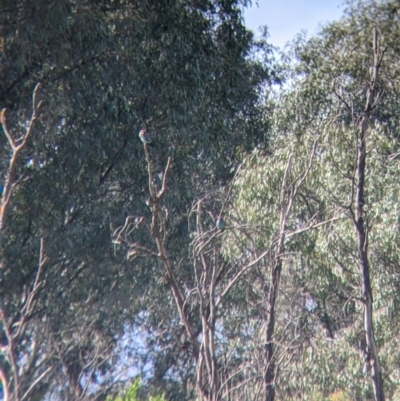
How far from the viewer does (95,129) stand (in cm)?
1008

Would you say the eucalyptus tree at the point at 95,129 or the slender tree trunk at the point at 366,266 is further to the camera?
the eucalyptus tree at the point at 95,129

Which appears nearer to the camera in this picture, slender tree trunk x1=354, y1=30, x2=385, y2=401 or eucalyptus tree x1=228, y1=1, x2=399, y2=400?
slender tree trunk x1=354, y1=30, x2=385, y2=401

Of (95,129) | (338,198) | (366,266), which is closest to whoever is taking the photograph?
(366,266)

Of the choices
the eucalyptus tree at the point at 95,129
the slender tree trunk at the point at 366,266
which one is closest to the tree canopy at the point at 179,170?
the eucalyptus tree at the point at 95,129

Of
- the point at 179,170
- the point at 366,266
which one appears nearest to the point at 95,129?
Answer: the point at 179,170

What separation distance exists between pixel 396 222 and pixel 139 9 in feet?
14.2

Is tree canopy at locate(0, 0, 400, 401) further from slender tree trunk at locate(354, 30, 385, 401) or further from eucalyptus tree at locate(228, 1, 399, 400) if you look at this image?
slender tree trunk at locate(354, 30, 385, 401)

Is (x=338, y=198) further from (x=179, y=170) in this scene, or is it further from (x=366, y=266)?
(x=179, y=170)

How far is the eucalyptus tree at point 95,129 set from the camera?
9.30 m

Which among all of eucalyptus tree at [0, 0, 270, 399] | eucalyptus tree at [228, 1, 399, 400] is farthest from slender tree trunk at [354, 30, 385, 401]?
eucalyptus tree at [0, 0, 270, 399]

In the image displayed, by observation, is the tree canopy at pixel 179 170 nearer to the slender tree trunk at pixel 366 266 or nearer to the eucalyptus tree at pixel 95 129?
the eucalyptus tree at pixel 95 129

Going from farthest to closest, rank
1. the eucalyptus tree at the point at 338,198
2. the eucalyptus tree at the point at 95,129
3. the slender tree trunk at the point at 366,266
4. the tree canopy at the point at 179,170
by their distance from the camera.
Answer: the eucalyptus tree at the point at 95,129 < the tree canopy at the point at 179,170 < the eucalyptus tree at the point at 338,198 < the slender tree trunk at the point at 366,266

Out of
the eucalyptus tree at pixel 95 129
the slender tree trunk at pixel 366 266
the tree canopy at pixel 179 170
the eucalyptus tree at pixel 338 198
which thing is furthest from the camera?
Answer: the eucalyptus tree at pixel 95 129

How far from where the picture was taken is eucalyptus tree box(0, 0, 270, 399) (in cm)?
930
